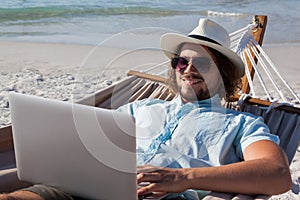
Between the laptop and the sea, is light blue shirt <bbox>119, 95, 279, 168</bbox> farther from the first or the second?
the sea

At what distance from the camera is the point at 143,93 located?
2.33m

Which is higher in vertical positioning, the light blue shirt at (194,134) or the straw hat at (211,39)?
the straw hat at (211,39)

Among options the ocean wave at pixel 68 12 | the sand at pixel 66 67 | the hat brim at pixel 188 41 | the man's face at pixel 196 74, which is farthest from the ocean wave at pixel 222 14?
the man's face at pixel 196 74

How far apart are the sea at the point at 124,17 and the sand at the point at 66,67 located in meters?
0.54

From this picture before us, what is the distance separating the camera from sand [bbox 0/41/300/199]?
4.48m

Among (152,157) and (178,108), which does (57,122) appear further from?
(178,108)

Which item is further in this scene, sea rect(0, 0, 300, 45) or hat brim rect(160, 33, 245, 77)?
sea rect(0, 0, 300, 45)

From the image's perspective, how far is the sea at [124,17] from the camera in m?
7.21

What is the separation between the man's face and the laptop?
0.69 m

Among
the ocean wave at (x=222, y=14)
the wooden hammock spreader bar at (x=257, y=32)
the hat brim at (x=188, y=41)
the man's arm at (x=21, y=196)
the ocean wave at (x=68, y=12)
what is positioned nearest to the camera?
the man's arm at (x=21, y=196)

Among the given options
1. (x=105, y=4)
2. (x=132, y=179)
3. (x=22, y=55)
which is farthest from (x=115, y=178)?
(x=105, y=4)

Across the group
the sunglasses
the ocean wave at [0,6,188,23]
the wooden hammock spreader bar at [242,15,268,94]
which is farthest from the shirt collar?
the ocean wave at [0,6,188,23]

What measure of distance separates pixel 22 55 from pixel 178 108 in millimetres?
4282

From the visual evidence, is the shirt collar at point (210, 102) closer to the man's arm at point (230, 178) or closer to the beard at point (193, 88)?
the beard at point (193, 88)
